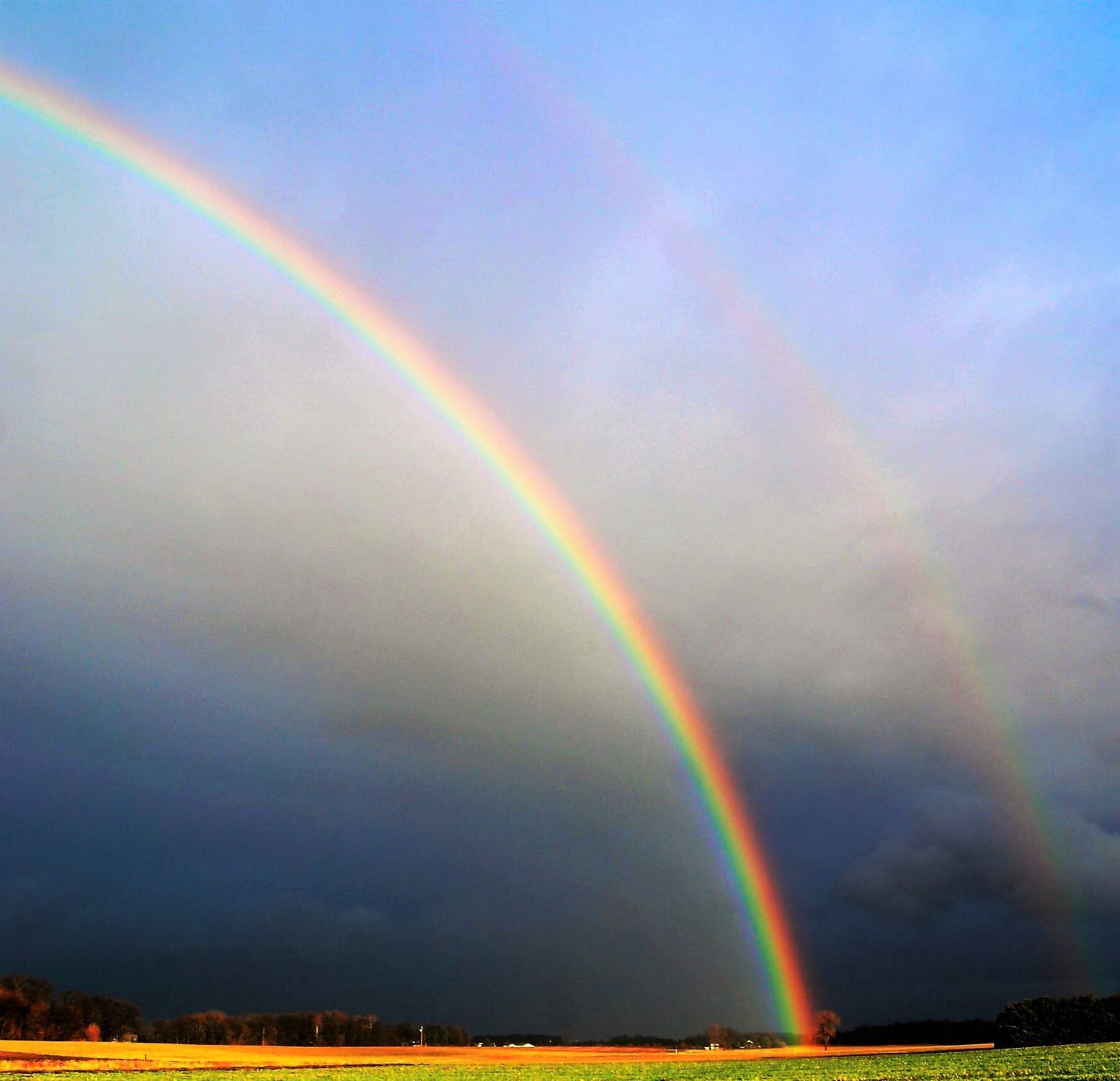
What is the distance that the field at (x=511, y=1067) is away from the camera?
55.9m

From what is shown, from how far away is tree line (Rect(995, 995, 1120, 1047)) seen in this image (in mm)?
96562

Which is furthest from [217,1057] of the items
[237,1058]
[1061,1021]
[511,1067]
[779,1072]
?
[1061,1021]

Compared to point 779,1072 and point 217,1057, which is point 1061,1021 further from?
point 217,1057

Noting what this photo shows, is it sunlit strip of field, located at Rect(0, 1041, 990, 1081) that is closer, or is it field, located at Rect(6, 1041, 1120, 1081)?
field, located at Rect(6, 1041, 1120, 1081)

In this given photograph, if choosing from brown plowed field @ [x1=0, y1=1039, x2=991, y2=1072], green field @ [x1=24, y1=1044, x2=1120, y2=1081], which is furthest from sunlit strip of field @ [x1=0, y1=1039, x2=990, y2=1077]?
green field @ [x1=24, y1=1044, x2=1120, y2=1081]

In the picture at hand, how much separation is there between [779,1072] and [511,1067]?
33.6 metres

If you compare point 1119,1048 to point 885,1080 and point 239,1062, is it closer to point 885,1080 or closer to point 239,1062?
point 885,1080

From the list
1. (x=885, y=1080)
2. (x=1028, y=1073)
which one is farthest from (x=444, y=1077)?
(x=1028, y=1073)

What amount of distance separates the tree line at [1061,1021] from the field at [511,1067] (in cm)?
542

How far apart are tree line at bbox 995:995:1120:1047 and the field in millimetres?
5424

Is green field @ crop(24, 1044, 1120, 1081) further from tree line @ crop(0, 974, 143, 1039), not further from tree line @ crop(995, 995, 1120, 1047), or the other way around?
tree line @ crop(0, 974, 143, 1039)

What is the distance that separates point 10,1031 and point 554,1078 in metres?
A: 109

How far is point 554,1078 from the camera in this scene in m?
68.2

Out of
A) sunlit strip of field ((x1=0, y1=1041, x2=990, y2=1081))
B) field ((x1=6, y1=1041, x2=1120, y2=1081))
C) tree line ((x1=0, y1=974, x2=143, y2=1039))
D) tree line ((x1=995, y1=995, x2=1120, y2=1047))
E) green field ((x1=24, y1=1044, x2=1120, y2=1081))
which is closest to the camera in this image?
green field ((x1=24, y1=1044, x2=1120, y2=1081))
